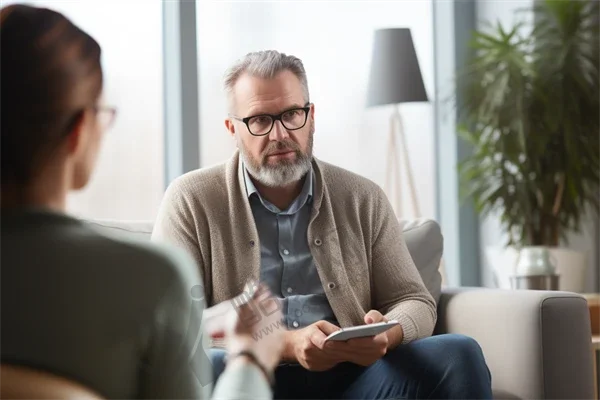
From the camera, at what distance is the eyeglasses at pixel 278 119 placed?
8.54 feet

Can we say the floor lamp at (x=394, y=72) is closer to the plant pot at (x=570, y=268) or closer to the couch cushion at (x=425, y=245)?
the plant pot at (x=570, y=268)

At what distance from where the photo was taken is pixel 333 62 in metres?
4.22

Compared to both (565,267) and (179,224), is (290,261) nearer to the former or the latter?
(179,224)

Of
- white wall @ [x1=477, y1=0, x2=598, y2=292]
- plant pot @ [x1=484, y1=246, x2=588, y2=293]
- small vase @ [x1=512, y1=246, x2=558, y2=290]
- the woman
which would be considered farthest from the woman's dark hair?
white wall @ [x1=477, y1=0, x2=598, y2=292]

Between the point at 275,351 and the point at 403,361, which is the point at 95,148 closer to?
the point at 275,351

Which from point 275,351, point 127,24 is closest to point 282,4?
point 127,24

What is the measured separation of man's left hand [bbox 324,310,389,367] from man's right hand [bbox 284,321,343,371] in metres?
0.02

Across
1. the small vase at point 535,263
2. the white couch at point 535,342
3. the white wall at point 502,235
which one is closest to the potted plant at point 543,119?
the white wall at point 502,235

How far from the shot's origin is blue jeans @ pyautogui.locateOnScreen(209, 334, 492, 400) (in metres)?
2.27

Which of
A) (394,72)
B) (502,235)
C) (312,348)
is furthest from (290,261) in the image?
Result: (502,235)

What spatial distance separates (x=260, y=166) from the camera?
8.52ft

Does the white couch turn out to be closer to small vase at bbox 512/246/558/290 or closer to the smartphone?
the smartphone

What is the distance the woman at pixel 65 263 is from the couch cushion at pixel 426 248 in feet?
6.83

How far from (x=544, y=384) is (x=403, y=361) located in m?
0.42
